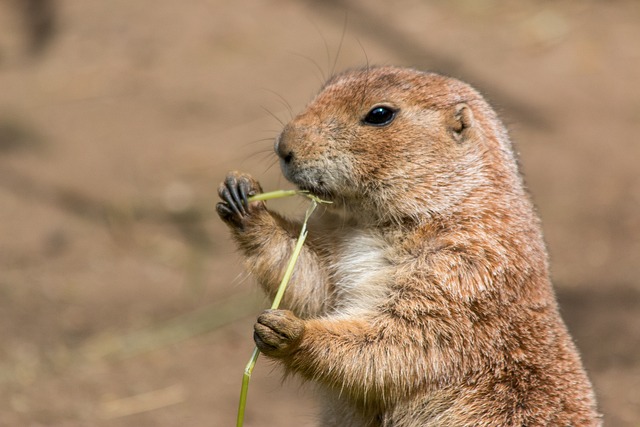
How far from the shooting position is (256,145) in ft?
29.8

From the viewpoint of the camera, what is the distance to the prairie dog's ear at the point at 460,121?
4.17 m

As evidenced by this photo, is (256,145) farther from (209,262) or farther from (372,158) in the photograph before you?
(372,158)

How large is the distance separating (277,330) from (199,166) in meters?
5.26

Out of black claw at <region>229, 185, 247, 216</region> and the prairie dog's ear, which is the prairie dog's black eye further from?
black claw at <region>229, 185, 247, 216</region>

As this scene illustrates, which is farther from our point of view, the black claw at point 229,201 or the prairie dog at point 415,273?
the black claw at point 229,201

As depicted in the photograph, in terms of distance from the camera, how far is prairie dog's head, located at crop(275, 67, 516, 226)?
3.98 meters

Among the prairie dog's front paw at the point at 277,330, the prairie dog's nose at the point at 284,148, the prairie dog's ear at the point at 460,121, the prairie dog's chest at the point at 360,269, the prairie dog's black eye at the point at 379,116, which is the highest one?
the prairie dog's ear at the point at 460,121

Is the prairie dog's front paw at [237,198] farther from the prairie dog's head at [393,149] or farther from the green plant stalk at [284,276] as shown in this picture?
the prairie dog's head at [393,149]

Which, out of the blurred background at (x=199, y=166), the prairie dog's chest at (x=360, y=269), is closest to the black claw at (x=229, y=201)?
the prairie dog's chest at (x=360, y=269)

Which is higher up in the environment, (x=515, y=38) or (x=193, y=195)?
(x=515, y=38)

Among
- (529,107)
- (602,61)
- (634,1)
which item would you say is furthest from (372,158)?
(634,1)

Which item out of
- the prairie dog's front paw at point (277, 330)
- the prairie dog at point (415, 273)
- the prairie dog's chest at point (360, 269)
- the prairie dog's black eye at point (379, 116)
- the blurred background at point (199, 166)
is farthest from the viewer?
the blurred background at point (199, 166)

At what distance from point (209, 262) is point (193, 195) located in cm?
96

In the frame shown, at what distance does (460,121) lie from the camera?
4.19 metres
